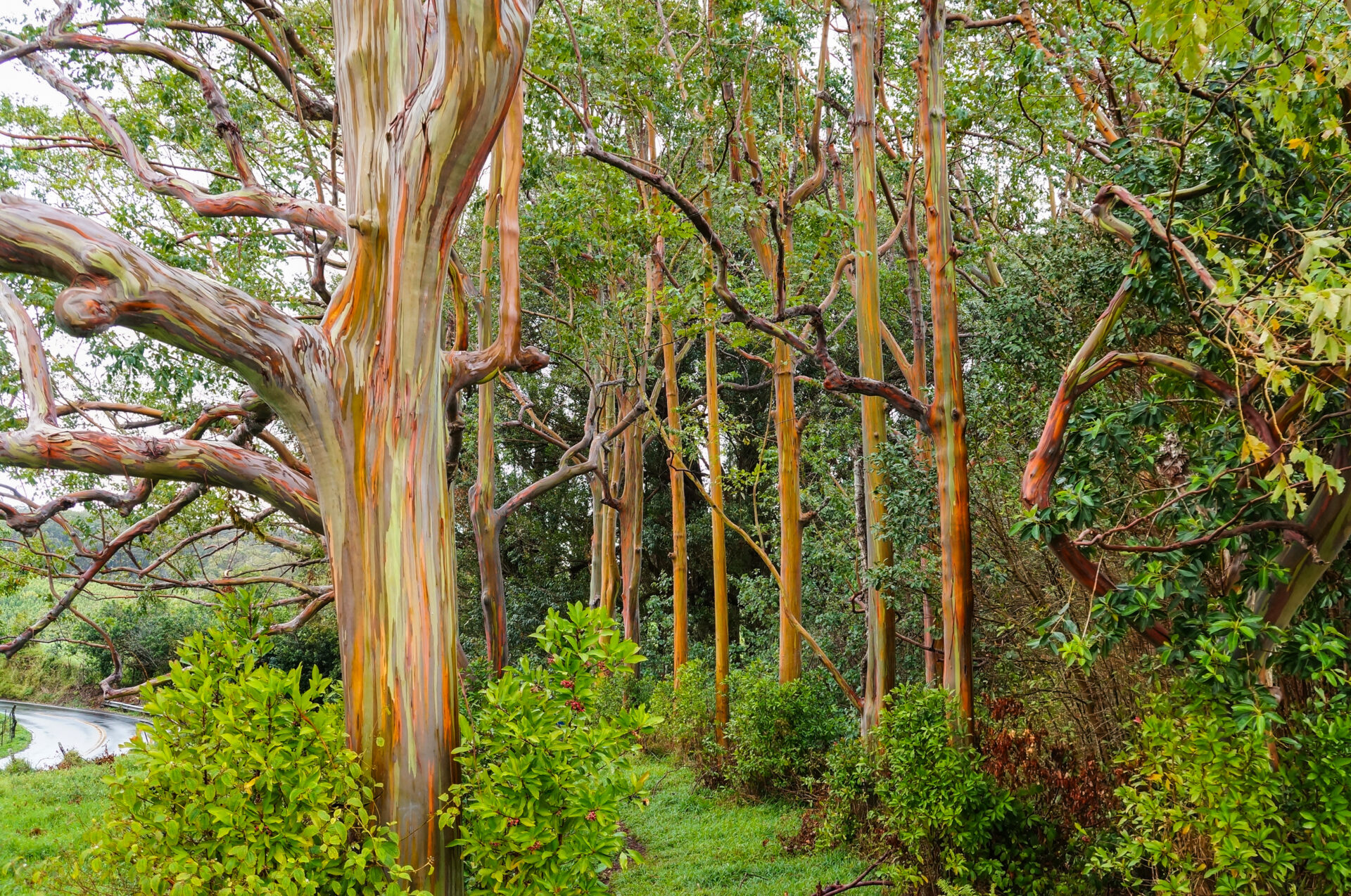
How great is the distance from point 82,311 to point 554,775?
2366 mm

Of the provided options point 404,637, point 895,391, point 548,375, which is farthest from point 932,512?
point 548,375

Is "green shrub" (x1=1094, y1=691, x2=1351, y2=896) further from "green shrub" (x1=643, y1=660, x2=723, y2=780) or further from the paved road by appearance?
the paved road

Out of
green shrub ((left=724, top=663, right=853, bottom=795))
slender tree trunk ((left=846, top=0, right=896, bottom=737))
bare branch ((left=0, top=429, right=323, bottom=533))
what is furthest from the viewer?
green shrub ((left=724, top=663, right=853, bottom=795))

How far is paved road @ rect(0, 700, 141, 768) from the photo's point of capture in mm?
15672

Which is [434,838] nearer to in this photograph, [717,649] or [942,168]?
[942,168]

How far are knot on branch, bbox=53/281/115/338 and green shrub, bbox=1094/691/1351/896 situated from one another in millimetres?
4473

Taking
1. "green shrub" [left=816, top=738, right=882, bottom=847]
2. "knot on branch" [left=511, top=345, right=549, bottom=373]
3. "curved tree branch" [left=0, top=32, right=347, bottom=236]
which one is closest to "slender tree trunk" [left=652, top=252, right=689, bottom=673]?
"green shrub" [left=816, top=738, right=882, bottom=847]

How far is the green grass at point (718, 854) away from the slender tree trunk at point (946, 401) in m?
2.17

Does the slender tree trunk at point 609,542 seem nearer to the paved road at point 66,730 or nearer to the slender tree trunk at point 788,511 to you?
the slender tree trunk at point 788,511

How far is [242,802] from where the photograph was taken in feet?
9.04

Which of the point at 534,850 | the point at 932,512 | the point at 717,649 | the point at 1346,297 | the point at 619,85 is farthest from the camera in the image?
the point at 717,649

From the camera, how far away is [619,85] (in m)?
7.39

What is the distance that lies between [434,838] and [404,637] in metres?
0.84

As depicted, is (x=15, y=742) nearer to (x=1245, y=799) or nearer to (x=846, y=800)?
(x=846, y=800)
